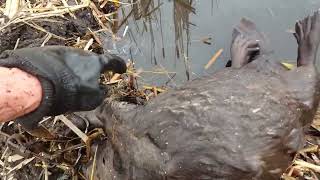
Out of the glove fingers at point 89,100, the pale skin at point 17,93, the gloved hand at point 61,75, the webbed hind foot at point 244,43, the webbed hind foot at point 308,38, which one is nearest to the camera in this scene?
the pale skin at point 17,93

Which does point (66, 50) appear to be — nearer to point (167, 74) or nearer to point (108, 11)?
point (167, 74)

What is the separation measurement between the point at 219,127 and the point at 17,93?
744mm

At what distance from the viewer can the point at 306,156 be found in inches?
102

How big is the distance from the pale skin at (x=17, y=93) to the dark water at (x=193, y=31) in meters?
0.90

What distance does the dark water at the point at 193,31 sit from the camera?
262cm

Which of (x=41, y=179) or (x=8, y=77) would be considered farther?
(x=41, y=179)

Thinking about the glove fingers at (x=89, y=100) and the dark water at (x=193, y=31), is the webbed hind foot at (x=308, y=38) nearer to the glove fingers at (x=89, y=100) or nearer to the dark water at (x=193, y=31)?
the dark water at (x=193, y=31)

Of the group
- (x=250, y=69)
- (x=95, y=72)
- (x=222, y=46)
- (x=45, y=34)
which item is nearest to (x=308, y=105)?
(x=250, y=69)

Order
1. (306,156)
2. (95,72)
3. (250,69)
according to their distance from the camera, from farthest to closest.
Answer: (306,156)
(250,69)
(95,72)

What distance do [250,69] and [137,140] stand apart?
1.95 ft

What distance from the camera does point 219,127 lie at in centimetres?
199

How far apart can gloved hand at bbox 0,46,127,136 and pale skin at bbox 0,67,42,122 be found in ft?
0.09

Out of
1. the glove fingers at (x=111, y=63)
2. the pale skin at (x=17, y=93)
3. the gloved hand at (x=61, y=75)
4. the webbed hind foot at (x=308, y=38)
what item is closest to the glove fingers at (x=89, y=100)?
the gloved hand at (x=61, y=75)

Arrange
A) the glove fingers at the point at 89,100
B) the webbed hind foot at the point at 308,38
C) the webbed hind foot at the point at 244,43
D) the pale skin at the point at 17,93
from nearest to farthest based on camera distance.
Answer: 1. the pale skin at the point at 17,93
2. the glove fingers at the point at 89,100
3. the webbed hind foot at the point at 308,38
4. the webbed hind foot at the point at 244,43
